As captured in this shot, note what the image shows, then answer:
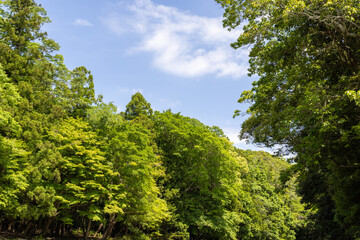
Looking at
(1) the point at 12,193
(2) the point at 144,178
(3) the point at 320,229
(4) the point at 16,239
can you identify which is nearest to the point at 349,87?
(3) the point at 320,229

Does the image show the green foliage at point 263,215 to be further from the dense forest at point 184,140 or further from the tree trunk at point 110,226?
the tree trunk at point 110,226

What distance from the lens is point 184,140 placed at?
1142 inches

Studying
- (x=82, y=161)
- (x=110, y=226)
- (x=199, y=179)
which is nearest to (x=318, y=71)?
(x=82, y=161)

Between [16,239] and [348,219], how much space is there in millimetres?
18938

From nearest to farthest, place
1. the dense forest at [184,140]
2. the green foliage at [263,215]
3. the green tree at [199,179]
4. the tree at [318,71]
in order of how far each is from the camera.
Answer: the tree at [318,71], the dense forest at [184,140], the green tree at [199,179], the green foliage at [263,215]

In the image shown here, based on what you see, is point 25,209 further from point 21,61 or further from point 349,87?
point 349,87

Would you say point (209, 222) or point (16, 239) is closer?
point (16, 239)


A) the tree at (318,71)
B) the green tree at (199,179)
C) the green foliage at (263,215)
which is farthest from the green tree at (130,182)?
the green foliage at (263,215)

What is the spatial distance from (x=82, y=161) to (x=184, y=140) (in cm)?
1345

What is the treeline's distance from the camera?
15101 mm

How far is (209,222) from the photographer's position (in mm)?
24688

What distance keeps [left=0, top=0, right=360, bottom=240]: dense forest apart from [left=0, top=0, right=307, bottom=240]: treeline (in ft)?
0.30

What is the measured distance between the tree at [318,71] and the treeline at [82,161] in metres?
3.66

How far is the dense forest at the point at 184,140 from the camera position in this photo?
8258mm
